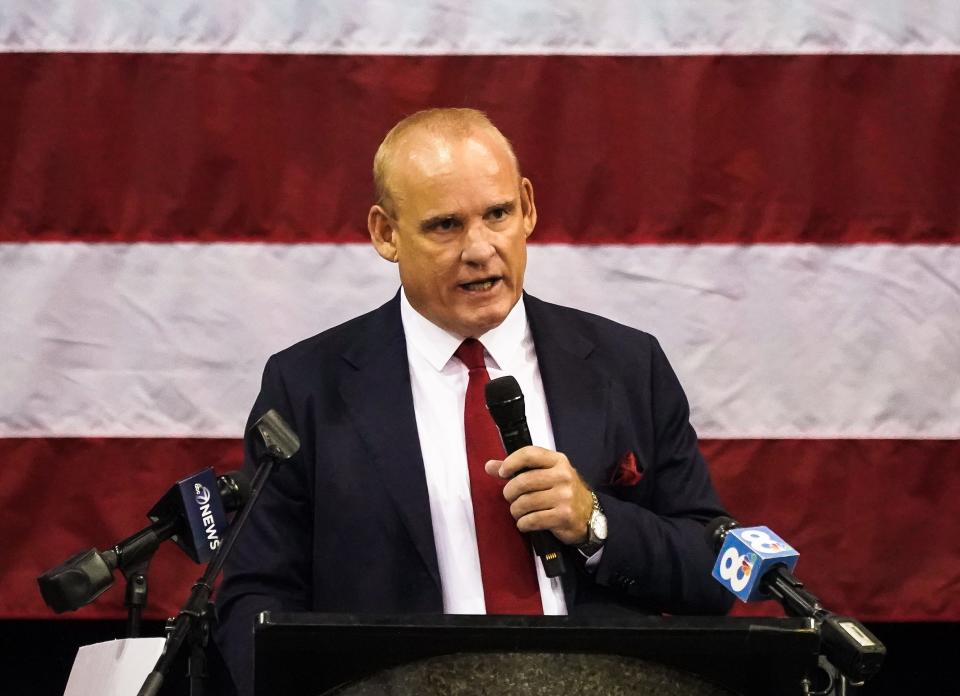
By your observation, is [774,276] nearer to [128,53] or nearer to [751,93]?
[751,93]

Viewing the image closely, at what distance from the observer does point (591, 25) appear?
92.8 inches

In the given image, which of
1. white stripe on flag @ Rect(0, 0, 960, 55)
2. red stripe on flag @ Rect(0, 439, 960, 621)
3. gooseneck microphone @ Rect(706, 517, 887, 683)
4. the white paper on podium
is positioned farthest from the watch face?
white stripe on flag @ Rect(0, 0, 960, 55)

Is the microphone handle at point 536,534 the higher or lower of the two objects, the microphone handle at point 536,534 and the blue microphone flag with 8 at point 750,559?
the higher

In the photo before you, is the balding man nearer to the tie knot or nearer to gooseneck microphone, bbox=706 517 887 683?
the tie knot

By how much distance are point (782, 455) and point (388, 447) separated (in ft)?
2.93

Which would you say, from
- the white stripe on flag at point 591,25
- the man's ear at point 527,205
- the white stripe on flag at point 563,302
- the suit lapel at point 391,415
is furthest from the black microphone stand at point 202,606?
the white stripe on flag at point 591,25

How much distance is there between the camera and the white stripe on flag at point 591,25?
2.35 meters

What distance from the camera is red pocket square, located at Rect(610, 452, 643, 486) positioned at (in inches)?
73.7

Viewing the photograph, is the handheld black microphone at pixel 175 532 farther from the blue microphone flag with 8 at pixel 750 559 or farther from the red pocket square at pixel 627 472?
the red pocket square at pixel 627 472

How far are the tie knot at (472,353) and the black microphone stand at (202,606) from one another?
21.7 inches

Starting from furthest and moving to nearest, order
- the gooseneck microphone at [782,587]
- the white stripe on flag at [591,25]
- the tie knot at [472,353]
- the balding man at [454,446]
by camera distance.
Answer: the white stripe on flag at [591,25] → the tie knot at [472,353] → the balding man at [454,446] → the gooseneck microphone at [782,587]

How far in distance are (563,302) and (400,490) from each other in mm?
679

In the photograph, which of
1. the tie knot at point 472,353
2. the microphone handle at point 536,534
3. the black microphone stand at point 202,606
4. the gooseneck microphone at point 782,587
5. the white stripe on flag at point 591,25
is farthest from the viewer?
the white stripe on flag at point 591,25

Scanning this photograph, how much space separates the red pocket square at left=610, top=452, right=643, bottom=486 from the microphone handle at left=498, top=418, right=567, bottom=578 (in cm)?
35
